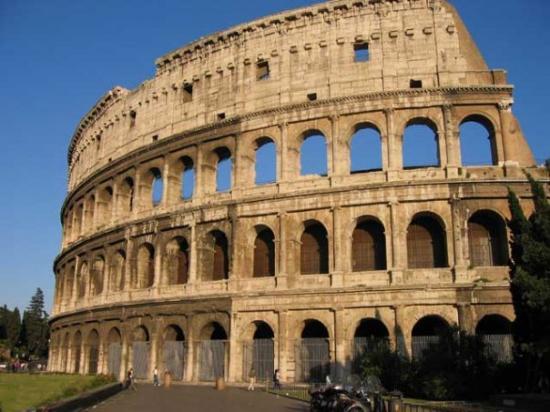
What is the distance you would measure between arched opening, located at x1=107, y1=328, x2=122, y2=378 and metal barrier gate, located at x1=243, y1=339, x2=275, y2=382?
8.15 m

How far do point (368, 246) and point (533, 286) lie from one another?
397 inches

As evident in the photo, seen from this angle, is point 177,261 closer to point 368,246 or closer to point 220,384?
point 220,384

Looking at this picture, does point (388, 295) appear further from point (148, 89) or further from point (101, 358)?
point (148, 89)

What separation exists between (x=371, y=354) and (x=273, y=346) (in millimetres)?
5330

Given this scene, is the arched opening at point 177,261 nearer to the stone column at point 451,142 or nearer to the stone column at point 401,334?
the stone column at point 401,334

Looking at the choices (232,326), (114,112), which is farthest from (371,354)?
(114,112)

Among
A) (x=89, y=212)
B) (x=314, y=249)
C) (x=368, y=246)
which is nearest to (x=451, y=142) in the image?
(x=368, y=246)

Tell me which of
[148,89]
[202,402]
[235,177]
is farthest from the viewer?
[148,89]

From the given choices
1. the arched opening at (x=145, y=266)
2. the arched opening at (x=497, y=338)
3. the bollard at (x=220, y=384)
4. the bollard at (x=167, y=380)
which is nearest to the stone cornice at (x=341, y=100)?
the arched opening at (x=145, y=266)

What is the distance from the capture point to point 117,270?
32375mm

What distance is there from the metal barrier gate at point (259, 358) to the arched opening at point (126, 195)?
1256 centimetres

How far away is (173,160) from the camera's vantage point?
30594mm

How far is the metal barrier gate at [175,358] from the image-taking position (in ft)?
88.0

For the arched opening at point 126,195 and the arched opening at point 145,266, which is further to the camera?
the arched opening at point 126,195
